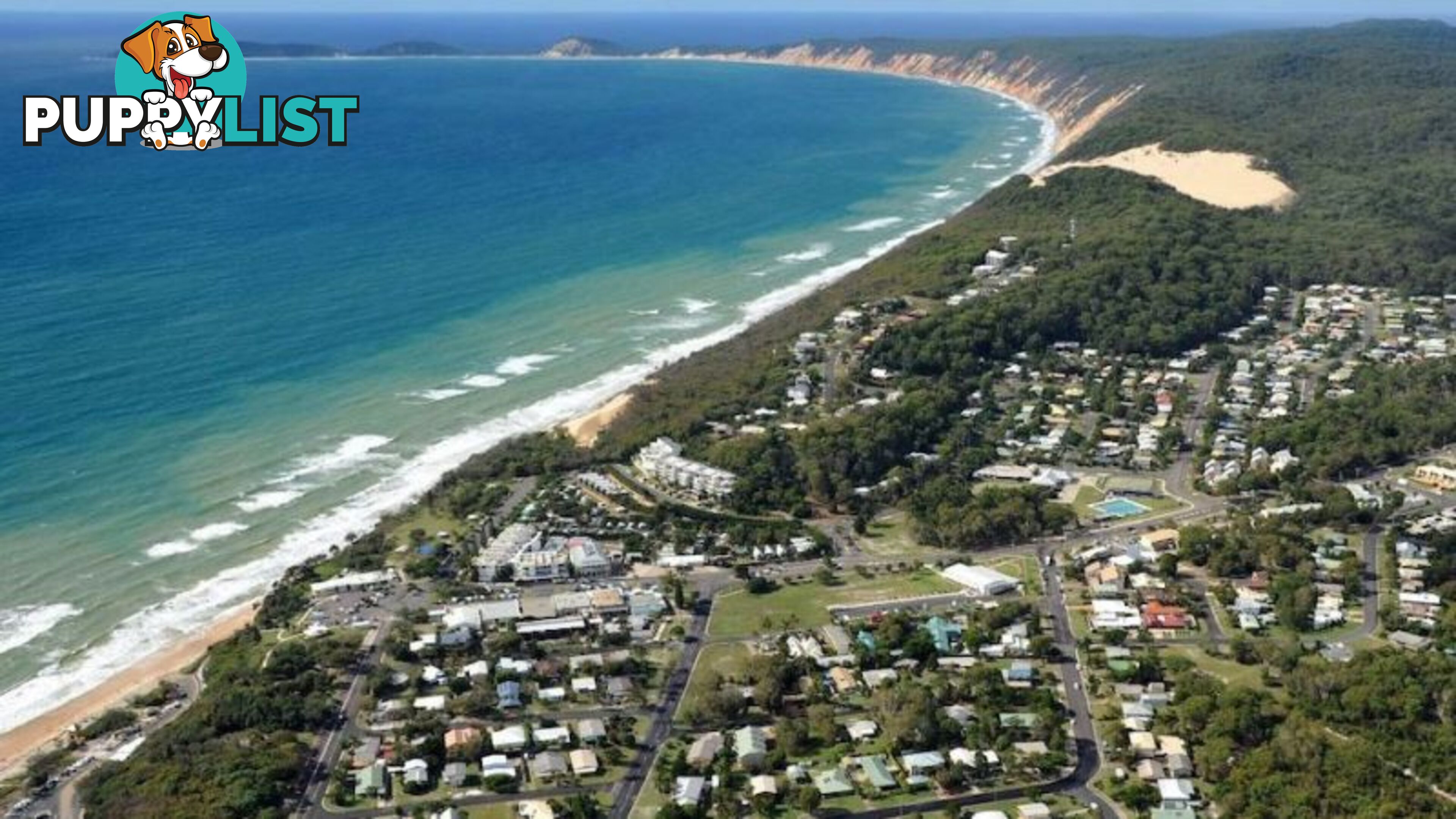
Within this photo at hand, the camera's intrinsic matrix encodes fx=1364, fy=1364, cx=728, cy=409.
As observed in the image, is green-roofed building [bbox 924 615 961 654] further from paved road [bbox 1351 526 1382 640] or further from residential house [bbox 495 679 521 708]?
residential house [bbox 495 679 521 708]

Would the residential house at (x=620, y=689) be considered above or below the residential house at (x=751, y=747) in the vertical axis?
below

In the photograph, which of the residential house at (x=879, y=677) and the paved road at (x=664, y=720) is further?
the residential house at (x=879, y=677)

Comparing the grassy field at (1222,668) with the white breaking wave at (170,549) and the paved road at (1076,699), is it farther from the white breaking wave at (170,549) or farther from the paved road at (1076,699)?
the white breaking wave at (170,549)

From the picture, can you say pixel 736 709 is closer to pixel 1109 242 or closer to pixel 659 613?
pixel 659 613

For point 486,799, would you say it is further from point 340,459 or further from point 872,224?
point 872,224

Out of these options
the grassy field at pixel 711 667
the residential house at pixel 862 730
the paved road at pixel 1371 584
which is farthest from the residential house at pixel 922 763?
the paved road at pixel 1371 584

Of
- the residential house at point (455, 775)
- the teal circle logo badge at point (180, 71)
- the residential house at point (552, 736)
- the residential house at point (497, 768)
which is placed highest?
the teal circle logo badge at point (180, 71)

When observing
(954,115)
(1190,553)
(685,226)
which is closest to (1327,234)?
(685,226)
